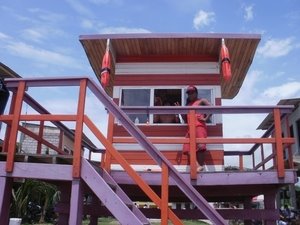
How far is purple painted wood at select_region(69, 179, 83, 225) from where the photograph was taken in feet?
15.5

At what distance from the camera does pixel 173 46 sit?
908 cm

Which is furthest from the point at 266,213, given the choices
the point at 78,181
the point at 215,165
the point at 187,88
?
the point at 78,181

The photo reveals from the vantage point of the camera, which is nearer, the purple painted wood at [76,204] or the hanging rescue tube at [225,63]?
the purple painted wood at [76,204]

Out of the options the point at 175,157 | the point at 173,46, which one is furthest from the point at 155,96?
the point at 175,157

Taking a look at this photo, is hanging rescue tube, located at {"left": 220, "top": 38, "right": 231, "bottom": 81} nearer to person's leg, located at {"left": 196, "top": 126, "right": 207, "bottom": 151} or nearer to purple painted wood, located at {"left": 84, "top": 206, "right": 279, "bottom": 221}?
person's leg, located at {"left": 196, "top": 126, "right": 207, "bottom": 151}

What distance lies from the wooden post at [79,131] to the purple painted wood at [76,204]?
0.43 ft

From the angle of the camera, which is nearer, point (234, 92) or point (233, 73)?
point (233, 73)

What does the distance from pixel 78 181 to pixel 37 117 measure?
111 centimetres

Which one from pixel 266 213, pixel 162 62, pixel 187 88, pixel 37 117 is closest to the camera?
pixel 37 117

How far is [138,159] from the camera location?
8469 mm

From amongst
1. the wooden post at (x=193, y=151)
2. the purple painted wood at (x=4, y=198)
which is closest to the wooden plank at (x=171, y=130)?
the wooden post at (x=193, y=151)

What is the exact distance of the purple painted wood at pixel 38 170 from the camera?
198 inches

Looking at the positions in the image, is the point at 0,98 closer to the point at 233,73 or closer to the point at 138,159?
the point at 138,159

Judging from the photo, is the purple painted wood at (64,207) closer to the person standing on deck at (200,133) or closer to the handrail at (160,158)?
the handrail at (160,158)
